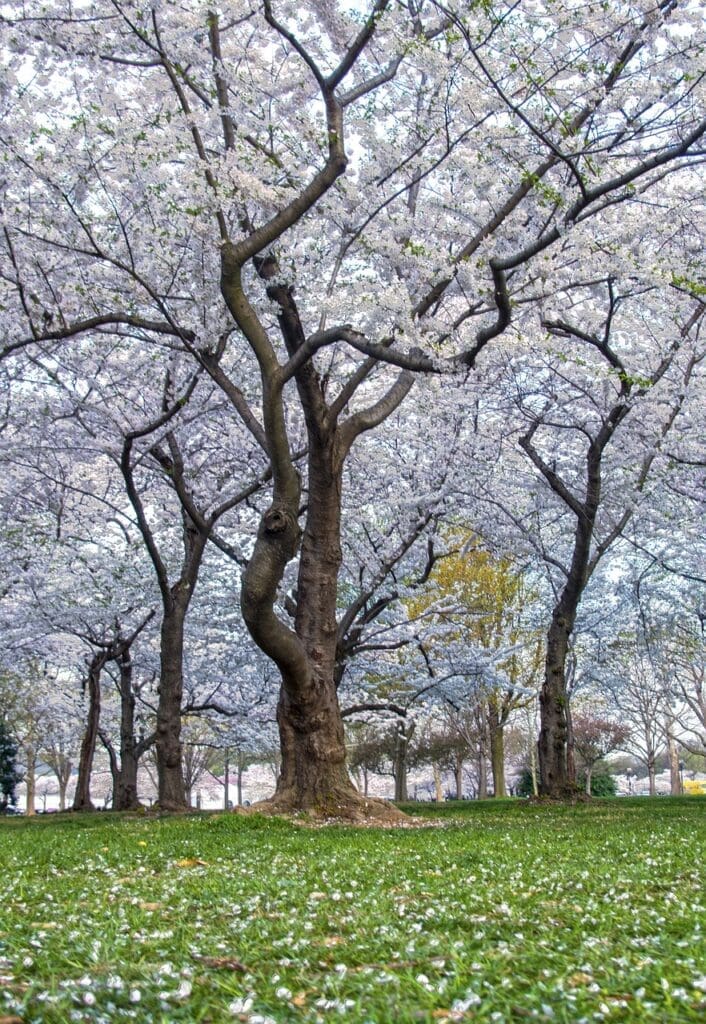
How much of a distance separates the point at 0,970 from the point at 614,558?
74.0 ft

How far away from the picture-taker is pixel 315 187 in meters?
10.0

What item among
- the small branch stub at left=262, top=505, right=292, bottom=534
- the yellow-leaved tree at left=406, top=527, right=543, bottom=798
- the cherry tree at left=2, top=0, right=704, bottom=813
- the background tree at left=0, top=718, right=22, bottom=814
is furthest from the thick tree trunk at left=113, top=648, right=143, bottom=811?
the small branch stub at left=262, top=505, right=292, bottom=534

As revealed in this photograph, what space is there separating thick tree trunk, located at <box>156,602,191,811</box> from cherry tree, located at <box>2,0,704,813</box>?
5092mm

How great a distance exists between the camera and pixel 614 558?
24.3m

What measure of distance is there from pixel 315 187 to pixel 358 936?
8227mm

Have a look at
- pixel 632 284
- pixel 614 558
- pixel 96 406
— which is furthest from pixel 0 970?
pixel 614 558

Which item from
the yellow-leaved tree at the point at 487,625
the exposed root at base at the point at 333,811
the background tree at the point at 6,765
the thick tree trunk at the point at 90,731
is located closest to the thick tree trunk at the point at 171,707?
the exposed root at base at the point at 333,811

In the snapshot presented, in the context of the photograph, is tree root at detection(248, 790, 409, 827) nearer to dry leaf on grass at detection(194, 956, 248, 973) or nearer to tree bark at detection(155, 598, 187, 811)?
tree bark at detection(155, 598, 187, 811)

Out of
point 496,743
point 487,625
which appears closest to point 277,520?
point 487,625

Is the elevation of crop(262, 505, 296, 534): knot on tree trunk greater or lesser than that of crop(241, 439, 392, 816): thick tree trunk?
greater

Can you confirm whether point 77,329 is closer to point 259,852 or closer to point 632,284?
point 259,852

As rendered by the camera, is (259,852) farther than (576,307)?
No

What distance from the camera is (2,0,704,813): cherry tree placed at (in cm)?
1008

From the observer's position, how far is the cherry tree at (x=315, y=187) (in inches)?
397
